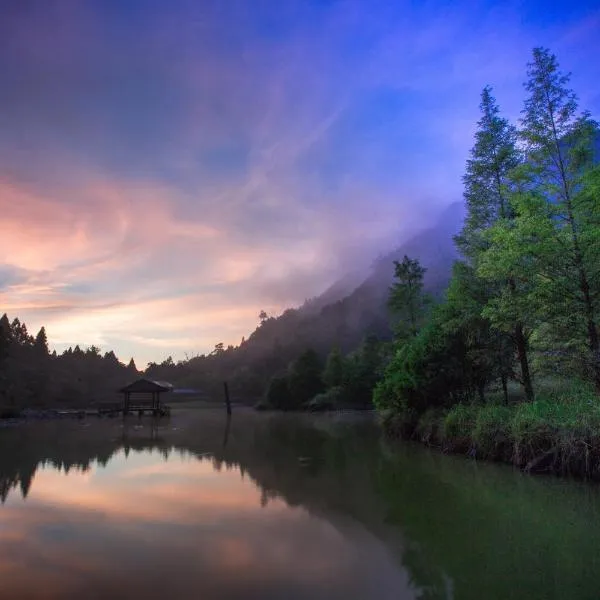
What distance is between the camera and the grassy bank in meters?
10.9

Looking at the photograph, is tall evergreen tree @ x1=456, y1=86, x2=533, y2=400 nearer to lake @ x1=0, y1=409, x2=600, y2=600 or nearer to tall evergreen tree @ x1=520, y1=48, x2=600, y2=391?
tall evergreen tree @ x1=520, y1=48, x2=600, y2=391

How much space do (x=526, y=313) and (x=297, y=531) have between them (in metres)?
10.6

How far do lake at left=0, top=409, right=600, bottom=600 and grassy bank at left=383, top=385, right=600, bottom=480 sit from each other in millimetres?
753

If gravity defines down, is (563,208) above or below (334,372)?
above

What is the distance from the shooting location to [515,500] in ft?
29.8

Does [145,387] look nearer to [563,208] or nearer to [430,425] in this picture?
[430,425]

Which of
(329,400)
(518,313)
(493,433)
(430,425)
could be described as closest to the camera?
(493,433)

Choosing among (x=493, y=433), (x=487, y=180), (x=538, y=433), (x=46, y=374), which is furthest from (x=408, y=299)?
(x=46, y=374)

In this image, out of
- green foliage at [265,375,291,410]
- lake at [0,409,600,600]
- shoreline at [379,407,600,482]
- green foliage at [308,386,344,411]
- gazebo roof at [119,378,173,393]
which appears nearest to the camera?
lake at [0,409,600,600]

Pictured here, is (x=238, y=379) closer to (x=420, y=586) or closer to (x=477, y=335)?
(x=477, y=335)

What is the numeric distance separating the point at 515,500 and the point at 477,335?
940 cm

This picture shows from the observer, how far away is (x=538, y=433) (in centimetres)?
1198

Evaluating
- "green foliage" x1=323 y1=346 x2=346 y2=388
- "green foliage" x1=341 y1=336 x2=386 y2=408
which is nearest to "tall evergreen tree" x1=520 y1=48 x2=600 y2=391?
"green foliage" x1=341 y1=336 x2=386 y2=408

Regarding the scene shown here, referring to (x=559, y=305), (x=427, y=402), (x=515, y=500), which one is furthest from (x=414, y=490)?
(x=427, y=402)
